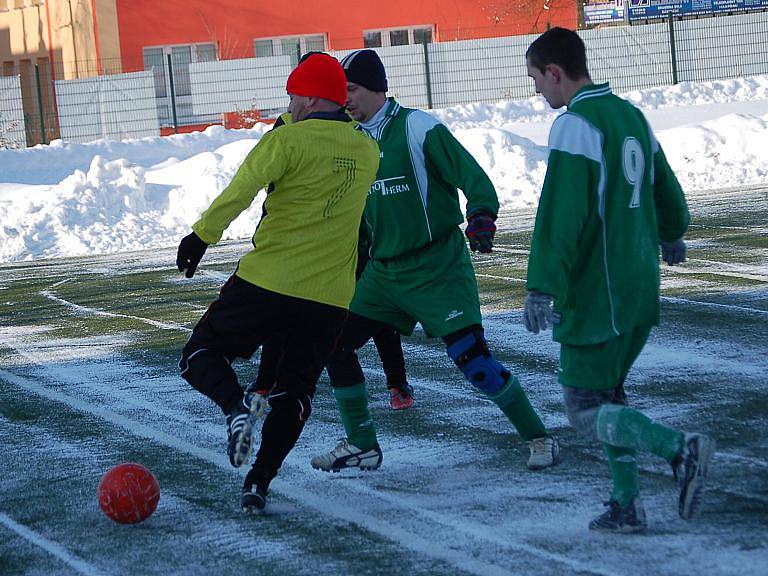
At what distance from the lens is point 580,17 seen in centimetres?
3916

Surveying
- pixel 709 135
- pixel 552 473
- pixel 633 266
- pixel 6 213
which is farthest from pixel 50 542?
pixel 709 135

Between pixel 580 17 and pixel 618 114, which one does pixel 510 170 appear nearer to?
pixel 618 114

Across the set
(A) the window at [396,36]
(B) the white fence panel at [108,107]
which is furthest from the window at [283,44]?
(B) the white fence panel at [108,107]

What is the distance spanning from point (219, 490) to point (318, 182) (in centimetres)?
151

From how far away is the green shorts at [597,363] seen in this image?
4539mm

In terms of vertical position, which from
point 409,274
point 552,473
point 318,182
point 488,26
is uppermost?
point 488,26

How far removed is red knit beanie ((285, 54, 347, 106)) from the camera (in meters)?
5.08

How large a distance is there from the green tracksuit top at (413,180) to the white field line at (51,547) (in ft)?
6.43

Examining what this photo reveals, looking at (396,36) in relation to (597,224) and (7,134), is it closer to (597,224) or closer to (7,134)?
(7,134)

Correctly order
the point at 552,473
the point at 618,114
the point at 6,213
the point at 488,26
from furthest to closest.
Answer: the point at 488,26, the point at 6,213, the point at 552,473, the point at 618,114

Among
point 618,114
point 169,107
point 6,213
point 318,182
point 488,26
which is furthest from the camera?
point 488,26

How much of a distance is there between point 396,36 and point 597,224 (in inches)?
1352

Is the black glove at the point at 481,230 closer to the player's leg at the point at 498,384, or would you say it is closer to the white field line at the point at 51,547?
the player's leg at the point at 498,384

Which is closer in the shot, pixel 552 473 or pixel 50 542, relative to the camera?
pixel 50 542
